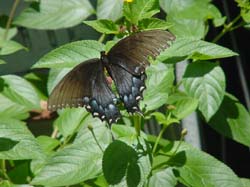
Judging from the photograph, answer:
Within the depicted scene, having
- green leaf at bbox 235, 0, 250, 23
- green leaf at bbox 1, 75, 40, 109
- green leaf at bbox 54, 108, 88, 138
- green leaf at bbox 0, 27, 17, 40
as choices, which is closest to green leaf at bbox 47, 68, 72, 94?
green leaf at bbox 1, 75, 40, 109

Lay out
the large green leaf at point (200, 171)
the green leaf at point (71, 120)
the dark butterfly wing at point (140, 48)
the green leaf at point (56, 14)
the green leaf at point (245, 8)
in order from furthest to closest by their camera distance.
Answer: the green leaf at point (56, 14) → the green leaf at point (71, 120) → the green leaf at point (245, 8) → the large green leaf at point (200, 171) → the dark butterfly wing at point (140, 48)

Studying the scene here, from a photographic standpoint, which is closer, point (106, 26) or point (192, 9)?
point (106, 26)

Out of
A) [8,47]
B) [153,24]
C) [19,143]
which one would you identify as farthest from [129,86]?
[8,47]

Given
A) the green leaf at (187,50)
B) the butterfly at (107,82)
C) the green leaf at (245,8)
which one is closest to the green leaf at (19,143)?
the butterfly at (107,82)

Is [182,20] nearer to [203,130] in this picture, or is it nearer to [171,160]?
[171,160]

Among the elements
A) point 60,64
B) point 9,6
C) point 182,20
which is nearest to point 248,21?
point 182,20

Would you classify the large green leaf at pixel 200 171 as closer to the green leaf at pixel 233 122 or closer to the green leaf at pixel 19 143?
the green leaf at pixel 233 122

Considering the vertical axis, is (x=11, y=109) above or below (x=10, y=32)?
below

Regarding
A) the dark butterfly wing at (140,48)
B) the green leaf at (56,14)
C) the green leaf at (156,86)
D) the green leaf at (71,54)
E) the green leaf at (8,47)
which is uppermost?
the dark butterfly wing at (140,48)

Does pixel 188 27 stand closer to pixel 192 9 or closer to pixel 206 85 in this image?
pixel 192 9
